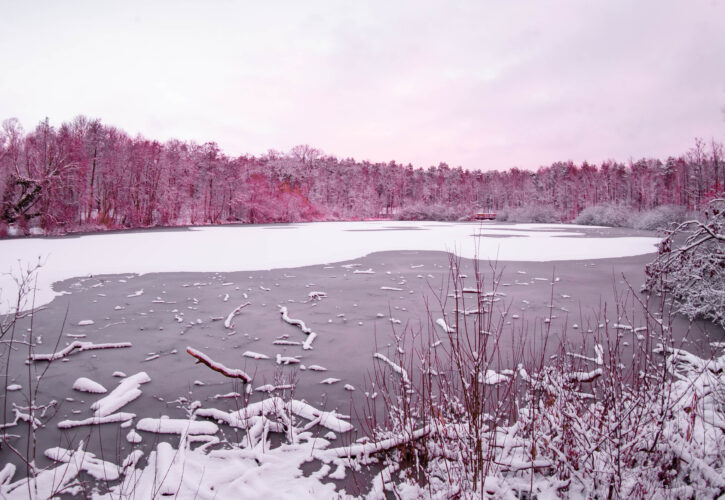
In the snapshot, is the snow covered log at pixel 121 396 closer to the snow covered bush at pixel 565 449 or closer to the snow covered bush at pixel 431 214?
the snow covered bush at pixel 565 449

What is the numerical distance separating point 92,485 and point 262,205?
41297 mm

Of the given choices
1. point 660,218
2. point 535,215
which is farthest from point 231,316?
point 535,215

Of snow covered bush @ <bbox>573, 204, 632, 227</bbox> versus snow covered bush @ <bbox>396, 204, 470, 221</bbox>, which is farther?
snow covered bush @ <bbox>396, 204, 470, 221</bbox>

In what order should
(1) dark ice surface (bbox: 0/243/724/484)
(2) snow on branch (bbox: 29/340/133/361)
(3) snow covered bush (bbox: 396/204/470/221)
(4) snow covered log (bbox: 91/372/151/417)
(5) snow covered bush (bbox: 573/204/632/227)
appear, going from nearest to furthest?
(4) snow covered log (bbox: 91/372/151/417) < (1) dark ice surface (bbox: 0/243/724/484) < (2) snow on branch (bbox: 29/340/133/361) < (5) snow covered bush (bbox: 573/204/632/227) < (3) snow covered bush (bbox: 396/204/470/221)

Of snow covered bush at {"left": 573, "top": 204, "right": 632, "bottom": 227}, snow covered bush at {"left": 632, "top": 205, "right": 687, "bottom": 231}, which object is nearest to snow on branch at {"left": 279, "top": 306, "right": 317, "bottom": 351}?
snow covered bush at {"left": 632, "top": 205, "right": 687, "bottom": 231}

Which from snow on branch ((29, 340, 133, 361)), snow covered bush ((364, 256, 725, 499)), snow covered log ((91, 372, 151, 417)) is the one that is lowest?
snow covered log ((91, 372, 151, 417))

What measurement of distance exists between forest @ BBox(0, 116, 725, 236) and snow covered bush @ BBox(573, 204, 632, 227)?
306 cm

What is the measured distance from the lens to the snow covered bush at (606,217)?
38.4m

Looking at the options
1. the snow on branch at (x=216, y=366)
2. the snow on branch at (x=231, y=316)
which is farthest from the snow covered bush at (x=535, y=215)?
the snow on branch at (x=216, y=366)

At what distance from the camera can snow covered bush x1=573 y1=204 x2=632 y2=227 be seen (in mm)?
38375

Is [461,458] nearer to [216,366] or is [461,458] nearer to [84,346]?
[216,366]

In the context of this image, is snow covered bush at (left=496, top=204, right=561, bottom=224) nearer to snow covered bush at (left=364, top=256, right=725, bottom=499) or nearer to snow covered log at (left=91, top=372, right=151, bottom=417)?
snow covered bush at (left=364, top=256, right=725, bottom=499)

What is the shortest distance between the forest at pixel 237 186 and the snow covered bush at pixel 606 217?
10.0 feet

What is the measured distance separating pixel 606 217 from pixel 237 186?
132 ft
